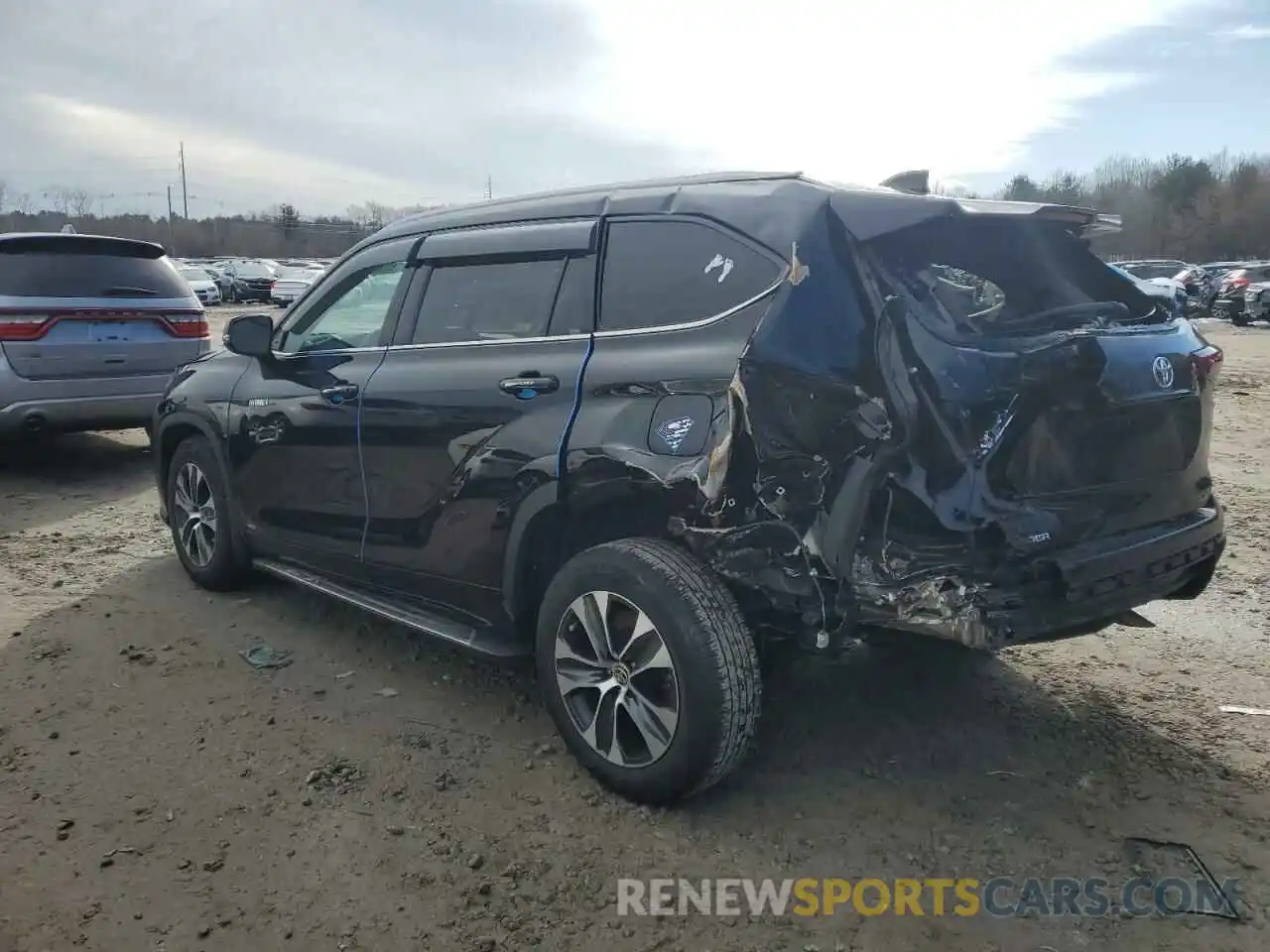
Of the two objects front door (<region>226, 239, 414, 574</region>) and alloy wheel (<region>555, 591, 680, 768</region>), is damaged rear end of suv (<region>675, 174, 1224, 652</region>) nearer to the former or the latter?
alloy wheel (<region>555, 591, 680, 768</region>)

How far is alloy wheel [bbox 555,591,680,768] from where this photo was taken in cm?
292

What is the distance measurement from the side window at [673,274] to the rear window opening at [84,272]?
5529 millimetres

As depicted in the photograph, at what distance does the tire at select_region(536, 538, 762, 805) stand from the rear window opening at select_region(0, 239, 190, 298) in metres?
5.76

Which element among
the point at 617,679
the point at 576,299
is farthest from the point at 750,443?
the point at 576,299

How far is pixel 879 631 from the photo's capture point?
2.80 meters

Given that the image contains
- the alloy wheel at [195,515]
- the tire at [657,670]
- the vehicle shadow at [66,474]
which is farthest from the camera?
the vehicle shadow at [66,474]

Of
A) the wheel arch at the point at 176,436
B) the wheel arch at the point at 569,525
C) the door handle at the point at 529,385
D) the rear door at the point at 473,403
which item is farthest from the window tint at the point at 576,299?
the wheel arch at the point at 176,436

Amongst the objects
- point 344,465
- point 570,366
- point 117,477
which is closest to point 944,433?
point 570,366

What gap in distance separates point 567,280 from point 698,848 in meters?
1.90

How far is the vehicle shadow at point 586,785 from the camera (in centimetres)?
270

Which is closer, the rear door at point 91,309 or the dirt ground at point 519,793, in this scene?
the dirt ground at point 519,793

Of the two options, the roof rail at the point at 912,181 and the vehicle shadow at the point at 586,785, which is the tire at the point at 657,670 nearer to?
the vehicle shadow at the point at 586,785

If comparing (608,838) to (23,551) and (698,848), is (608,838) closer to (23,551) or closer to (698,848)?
(698,848)

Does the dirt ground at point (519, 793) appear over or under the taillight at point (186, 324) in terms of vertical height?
under
